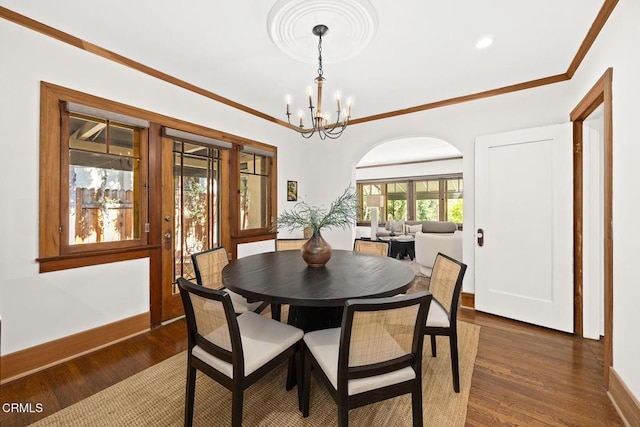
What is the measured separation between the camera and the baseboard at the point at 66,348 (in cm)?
198

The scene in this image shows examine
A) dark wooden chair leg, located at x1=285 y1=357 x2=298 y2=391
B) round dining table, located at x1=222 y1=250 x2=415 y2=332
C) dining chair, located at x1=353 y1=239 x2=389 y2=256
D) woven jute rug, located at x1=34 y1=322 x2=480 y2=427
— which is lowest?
woven jute rug, located at x1=34 y1=322 x2=480 y2=427

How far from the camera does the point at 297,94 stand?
132 inches

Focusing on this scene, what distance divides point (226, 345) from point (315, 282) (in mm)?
594

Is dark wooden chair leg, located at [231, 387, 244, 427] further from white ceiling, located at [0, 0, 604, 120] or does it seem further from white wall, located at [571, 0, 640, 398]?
white ceiling, located at [0, 0, 604, 120]

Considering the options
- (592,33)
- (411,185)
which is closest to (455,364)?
(592,33)

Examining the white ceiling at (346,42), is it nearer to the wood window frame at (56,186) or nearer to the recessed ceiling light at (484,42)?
the recessed ceiling light at (484,42)

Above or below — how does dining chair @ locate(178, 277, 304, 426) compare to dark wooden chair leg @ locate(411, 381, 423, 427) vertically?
above

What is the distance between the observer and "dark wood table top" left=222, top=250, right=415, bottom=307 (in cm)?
147

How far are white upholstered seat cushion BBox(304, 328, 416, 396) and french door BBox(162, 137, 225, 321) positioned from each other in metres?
2.10

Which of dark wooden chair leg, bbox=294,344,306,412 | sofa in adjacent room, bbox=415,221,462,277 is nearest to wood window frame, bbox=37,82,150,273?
dark wooden chair leg, bbox=294,344,306,412

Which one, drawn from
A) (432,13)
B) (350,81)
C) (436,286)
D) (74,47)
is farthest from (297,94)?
(436,286)

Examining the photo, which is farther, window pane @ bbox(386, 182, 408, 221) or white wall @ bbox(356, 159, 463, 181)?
window pane @ bbox(386, 182, 408, 221)

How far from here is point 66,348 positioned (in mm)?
2230

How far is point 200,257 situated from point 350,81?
91.2 inches
